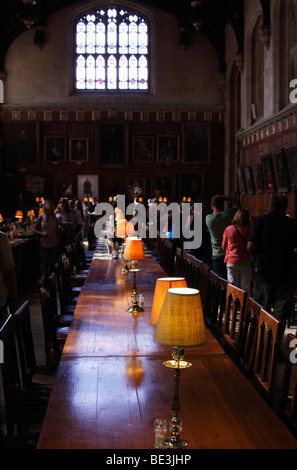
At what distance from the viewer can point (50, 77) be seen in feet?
75.4

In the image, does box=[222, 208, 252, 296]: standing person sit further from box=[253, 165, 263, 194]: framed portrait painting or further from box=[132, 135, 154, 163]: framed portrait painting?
box=[132, 135, 154, 163]: framed portrait painting

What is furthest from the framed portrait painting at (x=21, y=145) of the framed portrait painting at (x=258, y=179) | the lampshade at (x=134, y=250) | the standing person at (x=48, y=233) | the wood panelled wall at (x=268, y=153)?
the lampshade at (x=134, y=250)

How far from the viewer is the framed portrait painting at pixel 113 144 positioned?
75.5 ft

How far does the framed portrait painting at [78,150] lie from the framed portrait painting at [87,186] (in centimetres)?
78

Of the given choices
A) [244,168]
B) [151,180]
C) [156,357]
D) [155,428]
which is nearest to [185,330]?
[155,428]

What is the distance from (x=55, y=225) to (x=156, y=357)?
6362 millimetres

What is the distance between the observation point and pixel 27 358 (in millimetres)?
3725

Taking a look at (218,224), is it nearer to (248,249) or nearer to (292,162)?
(248,249)

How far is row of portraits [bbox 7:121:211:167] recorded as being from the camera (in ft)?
75.3

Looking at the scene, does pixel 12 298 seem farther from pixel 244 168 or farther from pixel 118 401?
pixel 244 168

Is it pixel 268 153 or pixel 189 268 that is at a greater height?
pixel 268 153

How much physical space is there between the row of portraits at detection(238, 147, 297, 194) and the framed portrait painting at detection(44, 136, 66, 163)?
27.6ft

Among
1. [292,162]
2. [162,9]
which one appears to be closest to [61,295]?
[292,162]

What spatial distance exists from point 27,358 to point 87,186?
64.2 ft
